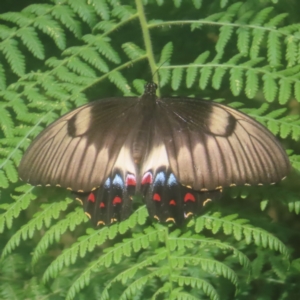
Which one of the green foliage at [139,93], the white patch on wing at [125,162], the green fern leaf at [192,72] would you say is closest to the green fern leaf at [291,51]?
the green foliage at [139,93]

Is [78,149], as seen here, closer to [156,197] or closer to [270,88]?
[156,197]

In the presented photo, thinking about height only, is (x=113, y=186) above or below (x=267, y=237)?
above

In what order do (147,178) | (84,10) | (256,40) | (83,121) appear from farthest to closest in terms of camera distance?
1. (84,10)
2. (256,40)
3. (83,121)
4. (147,178)

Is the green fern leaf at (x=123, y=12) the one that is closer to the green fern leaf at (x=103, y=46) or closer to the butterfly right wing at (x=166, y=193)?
the green fern leaf at (x=103, y=46)

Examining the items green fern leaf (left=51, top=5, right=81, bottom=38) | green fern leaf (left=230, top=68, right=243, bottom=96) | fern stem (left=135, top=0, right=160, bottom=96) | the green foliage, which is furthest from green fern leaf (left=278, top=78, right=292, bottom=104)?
green fern leaf (left=51, top=5, right=81, bottom=38)

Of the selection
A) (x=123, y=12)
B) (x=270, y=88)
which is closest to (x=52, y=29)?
(x=123, y=12)

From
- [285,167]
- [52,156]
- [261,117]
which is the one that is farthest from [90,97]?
[285,167]

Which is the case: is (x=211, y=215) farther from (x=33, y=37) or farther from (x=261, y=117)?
(x=33, y=37)
